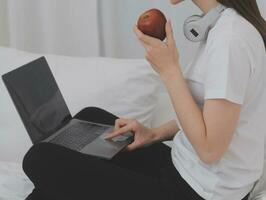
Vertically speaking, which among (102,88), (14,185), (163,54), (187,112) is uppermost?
(163,54)

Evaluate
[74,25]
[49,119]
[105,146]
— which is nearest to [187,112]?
[105,146]

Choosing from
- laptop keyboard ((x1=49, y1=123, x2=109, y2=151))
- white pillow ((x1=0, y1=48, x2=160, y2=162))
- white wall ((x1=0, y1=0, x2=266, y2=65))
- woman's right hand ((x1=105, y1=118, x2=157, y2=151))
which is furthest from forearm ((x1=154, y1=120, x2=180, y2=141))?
white wall ((x1=0, y1=0, x2=266, y2=65))

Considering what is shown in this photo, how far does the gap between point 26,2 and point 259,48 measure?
4.33 ft

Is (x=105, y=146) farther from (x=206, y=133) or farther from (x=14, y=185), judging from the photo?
(x=206, y=133)

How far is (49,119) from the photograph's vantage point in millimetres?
1245

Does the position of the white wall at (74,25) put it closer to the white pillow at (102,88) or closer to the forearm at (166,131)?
the white pillow at (102,88)

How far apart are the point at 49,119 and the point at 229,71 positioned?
1.94ft

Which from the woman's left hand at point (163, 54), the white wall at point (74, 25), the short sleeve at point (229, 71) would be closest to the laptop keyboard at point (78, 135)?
the woman's left hand at point (163, 54)

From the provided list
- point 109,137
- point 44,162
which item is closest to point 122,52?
point 109,137

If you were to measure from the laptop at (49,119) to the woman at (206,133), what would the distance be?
0.13m

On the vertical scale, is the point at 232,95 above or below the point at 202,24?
below

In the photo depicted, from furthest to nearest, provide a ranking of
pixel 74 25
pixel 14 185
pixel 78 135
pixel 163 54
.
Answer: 1. pixel 74 25
2. pixel 78 135
3. pixel 14 185
4. pixel 163 54

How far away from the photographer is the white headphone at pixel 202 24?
0.97 meters

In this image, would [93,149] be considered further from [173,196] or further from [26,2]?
[26,2]
